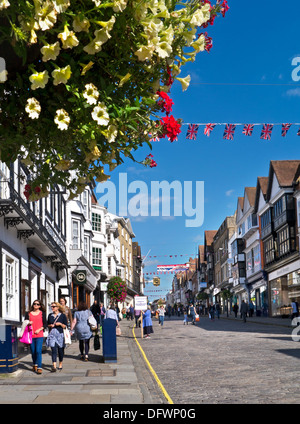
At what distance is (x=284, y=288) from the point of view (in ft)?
150

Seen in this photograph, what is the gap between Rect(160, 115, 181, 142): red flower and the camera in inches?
A: 157

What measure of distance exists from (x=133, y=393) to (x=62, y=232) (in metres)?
24.3

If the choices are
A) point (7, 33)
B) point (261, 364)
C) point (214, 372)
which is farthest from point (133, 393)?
point (7, 33)

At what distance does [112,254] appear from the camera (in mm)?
56812

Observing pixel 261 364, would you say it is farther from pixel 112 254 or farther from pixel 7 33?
pixel 112 254

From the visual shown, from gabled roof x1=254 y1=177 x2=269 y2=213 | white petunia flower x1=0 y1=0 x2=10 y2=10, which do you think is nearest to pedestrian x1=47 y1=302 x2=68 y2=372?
white petunia flower x1=0 y1=0 x2=10 y2=10

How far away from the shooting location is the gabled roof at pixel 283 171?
44638 mm

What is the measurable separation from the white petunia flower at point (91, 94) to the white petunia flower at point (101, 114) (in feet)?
0.17

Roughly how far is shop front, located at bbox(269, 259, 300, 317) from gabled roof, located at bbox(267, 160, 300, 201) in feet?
22.7

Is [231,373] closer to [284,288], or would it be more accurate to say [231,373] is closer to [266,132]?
[266,132]

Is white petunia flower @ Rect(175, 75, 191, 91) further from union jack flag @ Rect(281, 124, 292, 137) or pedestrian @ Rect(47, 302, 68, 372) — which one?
union jack flag @ Rect(281, 124, 292, 137)

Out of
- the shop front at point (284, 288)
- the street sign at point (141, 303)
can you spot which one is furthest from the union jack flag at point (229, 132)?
the shop front at point (284, 288)

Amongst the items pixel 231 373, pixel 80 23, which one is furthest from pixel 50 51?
pixel 231 373

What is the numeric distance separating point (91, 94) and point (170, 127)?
3.01 feet
